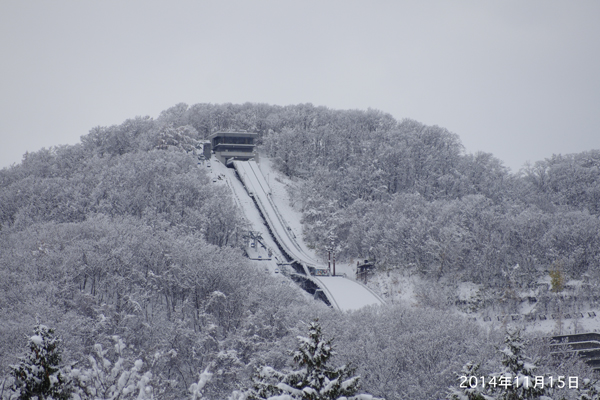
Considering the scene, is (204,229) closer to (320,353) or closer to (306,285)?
(306,285)

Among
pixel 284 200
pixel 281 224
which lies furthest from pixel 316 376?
pixel 284 200

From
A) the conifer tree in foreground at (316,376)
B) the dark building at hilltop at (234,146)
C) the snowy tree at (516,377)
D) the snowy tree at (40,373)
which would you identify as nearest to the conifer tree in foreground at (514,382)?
the snowy tree at (516,377)

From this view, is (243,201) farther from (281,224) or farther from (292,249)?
(292,249)

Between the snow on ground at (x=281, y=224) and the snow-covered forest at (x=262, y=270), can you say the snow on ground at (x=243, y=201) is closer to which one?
the snow on ground at (x=281, y=224)

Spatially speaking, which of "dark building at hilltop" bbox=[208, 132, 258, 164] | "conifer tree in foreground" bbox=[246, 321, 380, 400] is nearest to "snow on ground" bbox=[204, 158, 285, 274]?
"dark building at hilltop" bbox=[208, 132, 258, 164]

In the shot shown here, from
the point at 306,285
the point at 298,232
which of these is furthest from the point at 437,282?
the point at 298,232
